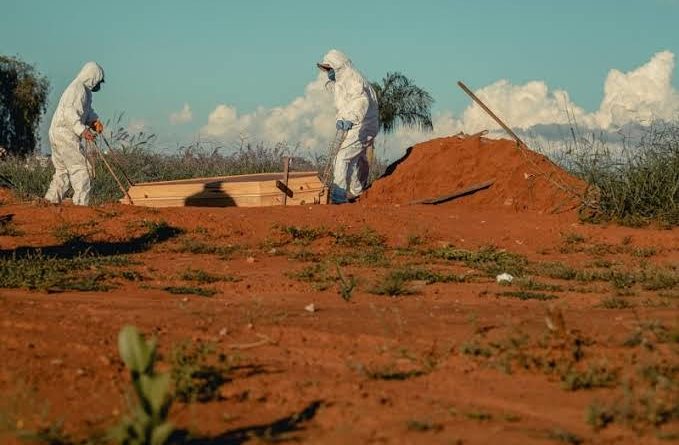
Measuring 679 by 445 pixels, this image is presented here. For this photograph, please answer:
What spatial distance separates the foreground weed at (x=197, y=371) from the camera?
4250 millimetres

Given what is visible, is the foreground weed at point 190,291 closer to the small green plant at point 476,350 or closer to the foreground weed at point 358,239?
the small green plant at point 476,350

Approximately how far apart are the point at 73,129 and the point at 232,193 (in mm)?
2522

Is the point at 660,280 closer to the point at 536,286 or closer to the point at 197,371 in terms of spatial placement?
the point at 536,286

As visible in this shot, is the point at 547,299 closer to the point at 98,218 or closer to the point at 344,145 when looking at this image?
the point at 98,218

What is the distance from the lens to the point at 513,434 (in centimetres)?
382

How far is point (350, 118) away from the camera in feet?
54.5

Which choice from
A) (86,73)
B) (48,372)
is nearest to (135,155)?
(86,73)

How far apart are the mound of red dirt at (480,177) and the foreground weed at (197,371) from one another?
33.3 ft

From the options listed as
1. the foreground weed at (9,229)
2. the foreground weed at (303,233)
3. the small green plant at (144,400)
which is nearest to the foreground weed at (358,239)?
the foreground weed at (303,233)

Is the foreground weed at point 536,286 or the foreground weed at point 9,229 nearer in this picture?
the foreground weed at point 536,286

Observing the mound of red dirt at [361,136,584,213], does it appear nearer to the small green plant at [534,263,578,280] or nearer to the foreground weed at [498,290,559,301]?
the small green plant at [534,263,578,280]

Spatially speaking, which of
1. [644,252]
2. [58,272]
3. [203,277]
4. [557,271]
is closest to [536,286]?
[557,271]

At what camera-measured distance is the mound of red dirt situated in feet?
49.0

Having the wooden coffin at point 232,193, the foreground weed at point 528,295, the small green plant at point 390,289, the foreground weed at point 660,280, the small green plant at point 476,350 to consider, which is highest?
the wooden coffin at point 232,193
